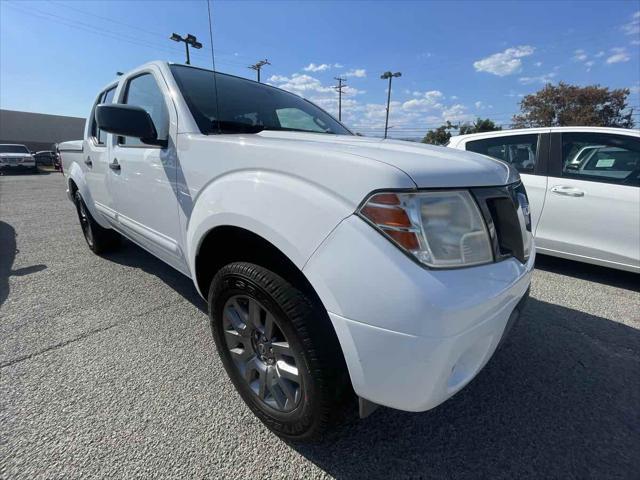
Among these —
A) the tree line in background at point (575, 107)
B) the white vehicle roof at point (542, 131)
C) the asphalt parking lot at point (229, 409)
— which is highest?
the tree line in background at point (575, 107)

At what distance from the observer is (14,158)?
A: 21.6 meters

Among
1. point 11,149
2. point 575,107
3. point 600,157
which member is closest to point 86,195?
point 600,157

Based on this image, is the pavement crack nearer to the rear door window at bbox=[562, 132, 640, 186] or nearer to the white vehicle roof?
the white vehicle roof

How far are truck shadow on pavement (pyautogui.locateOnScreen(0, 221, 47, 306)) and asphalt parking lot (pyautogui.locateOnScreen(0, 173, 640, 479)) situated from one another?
0.95 feet

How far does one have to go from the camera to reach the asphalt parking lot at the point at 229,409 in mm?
1459

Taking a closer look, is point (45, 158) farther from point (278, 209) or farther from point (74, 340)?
point (278, 209)

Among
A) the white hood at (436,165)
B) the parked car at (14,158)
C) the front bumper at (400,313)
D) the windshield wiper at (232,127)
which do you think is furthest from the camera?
the parked car at (14,158)

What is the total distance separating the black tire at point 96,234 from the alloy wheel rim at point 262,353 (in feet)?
10.1

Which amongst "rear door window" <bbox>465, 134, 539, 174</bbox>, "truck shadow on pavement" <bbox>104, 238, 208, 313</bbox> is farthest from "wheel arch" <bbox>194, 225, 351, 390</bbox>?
"rear door window" <bbox>465, 134, 539, 174</bbox>

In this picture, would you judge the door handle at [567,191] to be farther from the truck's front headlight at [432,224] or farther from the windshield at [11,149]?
the windshield at [11,149]

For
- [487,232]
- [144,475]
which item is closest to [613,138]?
[487,232]

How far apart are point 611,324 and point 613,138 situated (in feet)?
6.69

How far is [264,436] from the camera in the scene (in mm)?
1597

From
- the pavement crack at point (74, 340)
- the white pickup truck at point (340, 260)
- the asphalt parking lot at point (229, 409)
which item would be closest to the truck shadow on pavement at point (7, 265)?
the asphalt parking lot at point (229, 409)
